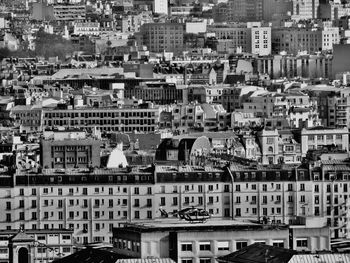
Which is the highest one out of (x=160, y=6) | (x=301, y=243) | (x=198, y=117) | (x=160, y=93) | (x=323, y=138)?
(x=301, y=243)

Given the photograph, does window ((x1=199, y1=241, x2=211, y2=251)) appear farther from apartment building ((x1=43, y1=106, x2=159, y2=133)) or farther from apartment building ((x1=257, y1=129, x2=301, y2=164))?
apartment building ((x1=43, y1=106, x2=159, y2=133))

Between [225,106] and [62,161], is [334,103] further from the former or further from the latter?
[62,161]

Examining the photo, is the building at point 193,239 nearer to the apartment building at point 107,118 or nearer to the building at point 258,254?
the building at point 258,254

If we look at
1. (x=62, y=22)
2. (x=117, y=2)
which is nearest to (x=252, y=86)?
(x=62, y=22)

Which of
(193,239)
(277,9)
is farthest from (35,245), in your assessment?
(277,9)

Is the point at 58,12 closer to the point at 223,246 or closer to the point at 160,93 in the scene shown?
the point at 160,93

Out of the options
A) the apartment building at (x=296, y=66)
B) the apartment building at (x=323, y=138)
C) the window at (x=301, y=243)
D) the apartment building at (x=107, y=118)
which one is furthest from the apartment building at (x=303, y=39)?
the window at (x=301, y=243)

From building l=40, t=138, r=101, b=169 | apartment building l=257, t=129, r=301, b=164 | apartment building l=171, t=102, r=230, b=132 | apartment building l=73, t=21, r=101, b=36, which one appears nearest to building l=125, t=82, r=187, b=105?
apartment building l=171, t=102, r=230, b=132
